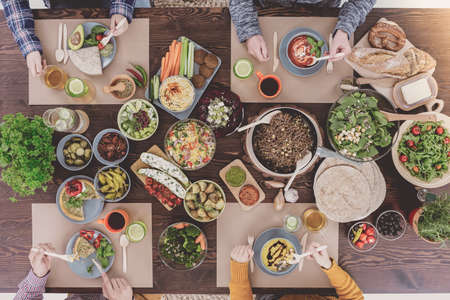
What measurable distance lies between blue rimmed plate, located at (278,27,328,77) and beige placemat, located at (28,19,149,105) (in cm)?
88

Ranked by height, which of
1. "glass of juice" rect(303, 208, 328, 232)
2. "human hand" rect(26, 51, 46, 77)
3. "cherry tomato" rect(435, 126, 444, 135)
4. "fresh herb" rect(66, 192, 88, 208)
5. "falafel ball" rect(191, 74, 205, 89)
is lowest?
"glass of juice" rect(303, 208, 328, 232)

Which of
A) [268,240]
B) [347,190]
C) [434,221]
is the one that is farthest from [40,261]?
[434,221]

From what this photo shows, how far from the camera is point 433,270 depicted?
1.95 metres

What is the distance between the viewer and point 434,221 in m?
1.75

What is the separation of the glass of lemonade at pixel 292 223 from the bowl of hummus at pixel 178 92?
954mm

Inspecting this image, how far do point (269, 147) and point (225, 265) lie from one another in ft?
2.69

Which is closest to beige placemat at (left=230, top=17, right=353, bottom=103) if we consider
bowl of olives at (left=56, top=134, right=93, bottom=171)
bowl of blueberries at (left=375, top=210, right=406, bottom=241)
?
bowl of blueberries at (left=375, top=210, right=406, bottom=241)

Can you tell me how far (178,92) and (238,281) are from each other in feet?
4.02

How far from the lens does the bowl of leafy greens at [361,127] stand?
1.76 meters

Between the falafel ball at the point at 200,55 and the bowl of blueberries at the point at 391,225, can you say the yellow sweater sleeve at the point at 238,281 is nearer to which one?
the bowl of blueberries at the point at 391,225

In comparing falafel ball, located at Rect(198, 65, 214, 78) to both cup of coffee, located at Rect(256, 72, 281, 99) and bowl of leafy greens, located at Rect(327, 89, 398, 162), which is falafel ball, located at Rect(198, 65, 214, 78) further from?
bowl of leafy greens, located at Rect(327, 89, 398, 162)

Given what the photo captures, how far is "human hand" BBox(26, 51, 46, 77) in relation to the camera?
1.86 m

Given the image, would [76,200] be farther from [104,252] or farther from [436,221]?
[436,221]

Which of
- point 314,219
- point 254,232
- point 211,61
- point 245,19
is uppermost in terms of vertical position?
point 245,19
